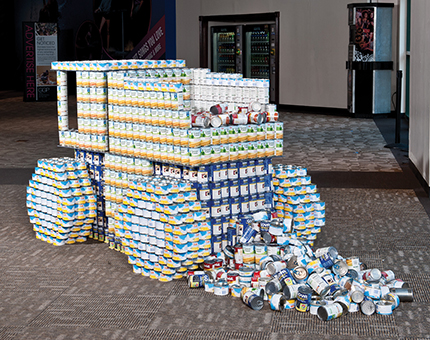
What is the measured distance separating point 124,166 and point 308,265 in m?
2.04

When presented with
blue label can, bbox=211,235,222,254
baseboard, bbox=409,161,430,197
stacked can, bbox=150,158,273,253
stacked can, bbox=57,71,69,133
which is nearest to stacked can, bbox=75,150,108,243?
stacked can, bbox=57,71,69,133

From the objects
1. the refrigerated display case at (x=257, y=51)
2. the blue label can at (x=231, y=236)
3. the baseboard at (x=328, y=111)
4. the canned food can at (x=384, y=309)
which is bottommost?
the canned food can at (x=384, y=309)

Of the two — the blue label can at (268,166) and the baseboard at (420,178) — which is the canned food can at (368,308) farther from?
the baseboard at (420,178)

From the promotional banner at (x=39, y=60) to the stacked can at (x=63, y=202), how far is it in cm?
1570

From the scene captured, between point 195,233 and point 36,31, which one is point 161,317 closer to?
point 195,233

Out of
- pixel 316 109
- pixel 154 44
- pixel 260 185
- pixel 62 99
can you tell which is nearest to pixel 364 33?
pixel 316 109

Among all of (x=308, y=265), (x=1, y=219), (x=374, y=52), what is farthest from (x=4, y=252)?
(x=374, y=52)

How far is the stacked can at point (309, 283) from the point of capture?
14.5 feet

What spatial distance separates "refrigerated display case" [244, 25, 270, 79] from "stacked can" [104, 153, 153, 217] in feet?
42.2

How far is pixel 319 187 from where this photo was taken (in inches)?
326

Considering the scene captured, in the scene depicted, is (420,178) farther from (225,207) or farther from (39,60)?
(39,60)

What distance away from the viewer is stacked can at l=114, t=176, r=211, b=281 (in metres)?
5.03

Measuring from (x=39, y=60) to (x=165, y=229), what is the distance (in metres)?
17.6

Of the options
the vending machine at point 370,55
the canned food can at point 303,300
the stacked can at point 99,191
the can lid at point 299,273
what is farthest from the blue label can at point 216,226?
the vending machine at point 370,55
